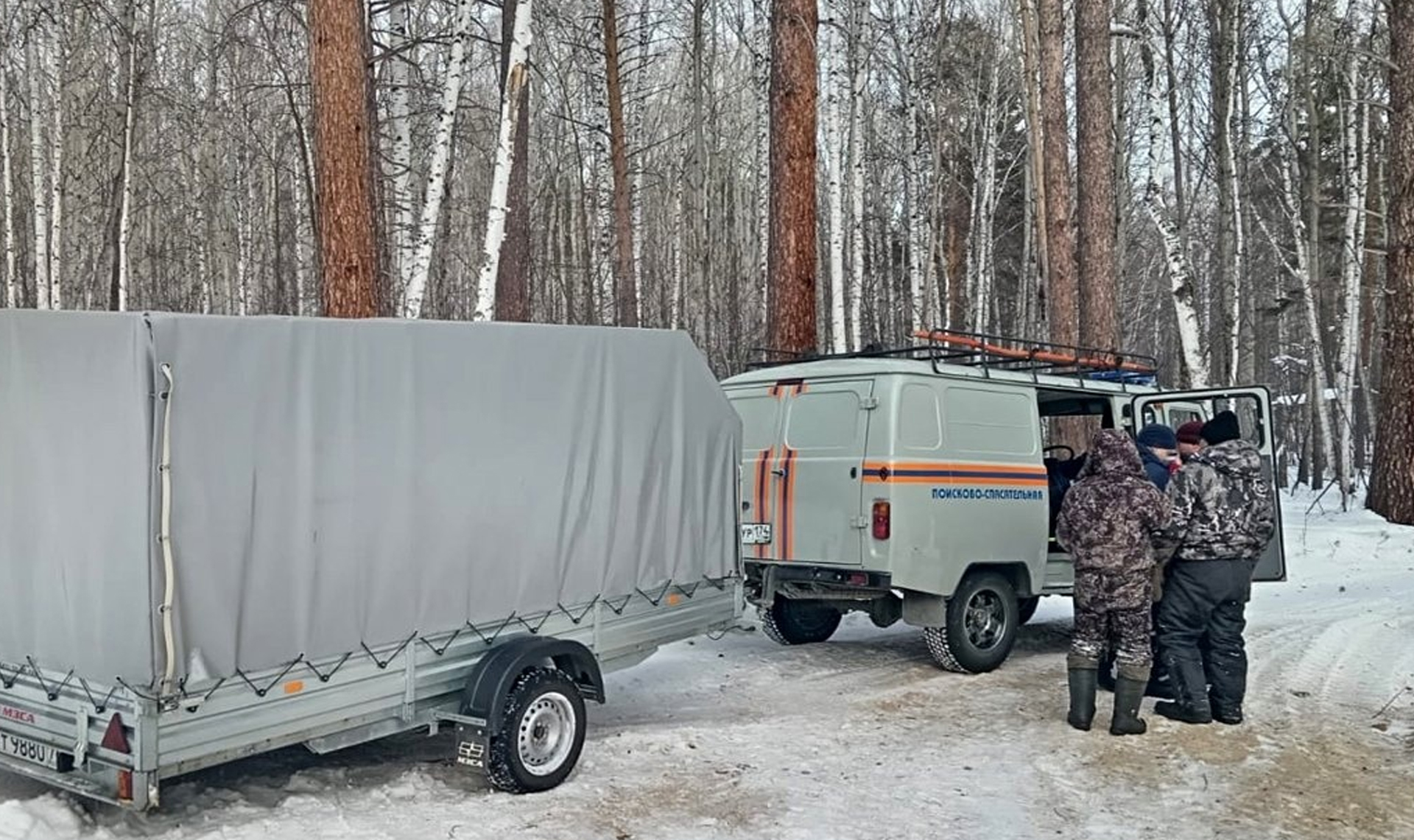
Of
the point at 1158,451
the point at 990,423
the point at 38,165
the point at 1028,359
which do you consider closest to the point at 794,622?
the point at 990,423

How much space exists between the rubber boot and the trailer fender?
2896 millimetres

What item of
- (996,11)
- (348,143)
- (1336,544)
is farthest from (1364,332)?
(348,143)

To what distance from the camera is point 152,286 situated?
2955cm

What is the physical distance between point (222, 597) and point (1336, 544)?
13.8 metres

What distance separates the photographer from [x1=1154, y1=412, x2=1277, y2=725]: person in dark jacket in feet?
21.9

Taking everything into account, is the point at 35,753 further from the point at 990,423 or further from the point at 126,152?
the point at 126,152

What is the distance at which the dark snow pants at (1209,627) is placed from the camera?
6.70 metres

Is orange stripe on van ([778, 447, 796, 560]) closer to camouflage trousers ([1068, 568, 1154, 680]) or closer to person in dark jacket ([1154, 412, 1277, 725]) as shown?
camouflage trousers ([1068, 568, 1154, 680])

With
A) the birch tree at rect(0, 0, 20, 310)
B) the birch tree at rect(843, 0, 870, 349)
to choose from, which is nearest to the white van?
the birch tree at rect(843, 0, 870, 349)

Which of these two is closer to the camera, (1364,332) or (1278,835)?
(1278,835)

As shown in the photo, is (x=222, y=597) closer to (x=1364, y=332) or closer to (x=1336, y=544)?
(x=1336, y=544)

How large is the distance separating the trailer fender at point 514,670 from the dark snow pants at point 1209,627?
11.6 feet

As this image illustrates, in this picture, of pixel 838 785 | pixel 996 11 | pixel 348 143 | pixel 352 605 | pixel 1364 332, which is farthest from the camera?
pixel 1364 332

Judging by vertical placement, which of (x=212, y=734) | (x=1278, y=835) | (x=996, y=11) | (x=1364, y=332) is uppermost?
(x=996, y=11)
